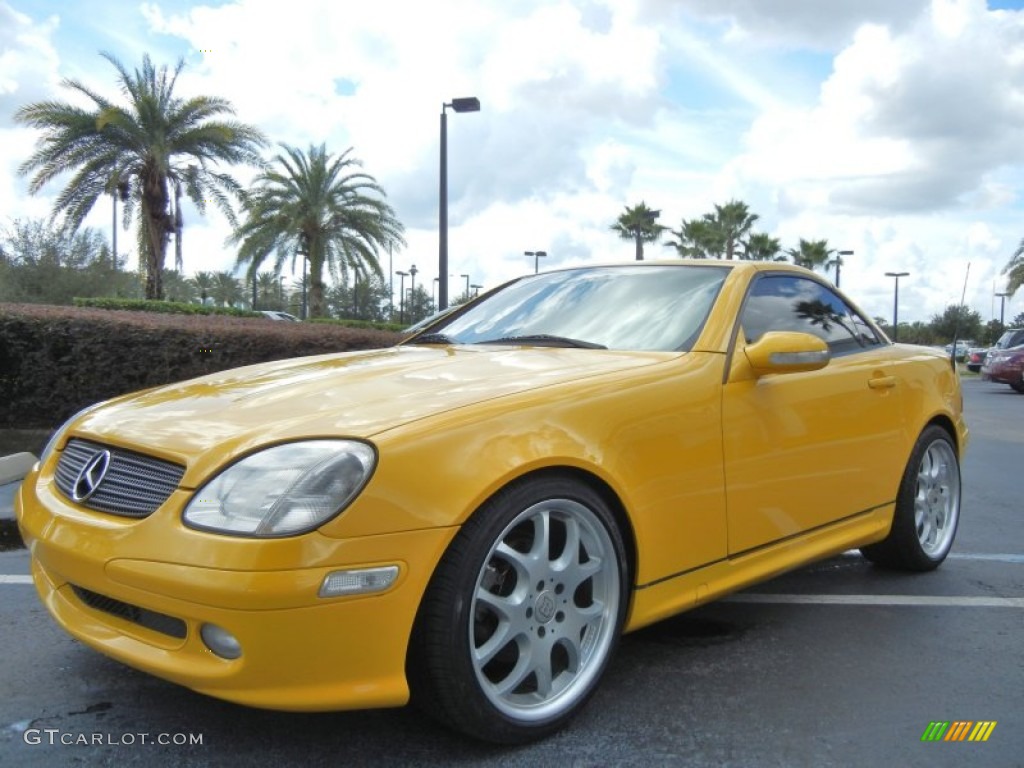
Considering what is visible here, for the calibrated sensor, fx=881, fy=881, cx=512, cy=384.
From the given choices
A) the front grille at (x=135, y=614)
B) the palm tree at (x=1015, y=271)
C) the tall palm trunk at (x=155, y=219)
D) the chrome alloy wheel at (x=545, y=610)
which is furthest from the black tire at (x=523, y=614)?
the palm tree at (x=1015, y=271)

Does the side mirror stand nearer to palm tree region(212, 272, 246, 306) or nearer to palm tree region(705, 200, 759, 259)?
palm tree region(705, 200, 759, 259)

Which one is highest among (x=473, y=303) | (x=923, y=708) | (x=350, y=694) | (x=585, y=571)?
(x=473, y=303)

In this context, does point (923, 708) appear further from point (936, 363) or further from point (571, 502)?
point (936, 363)

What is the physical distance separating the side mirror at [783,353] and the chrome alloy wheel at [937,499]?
136 cm

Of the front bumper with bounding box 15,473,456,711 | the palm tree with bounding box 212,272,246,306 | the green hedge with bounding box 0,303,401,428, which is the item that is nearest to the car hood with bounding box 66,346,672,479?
the front bumper with bounding box 15,473,456,711

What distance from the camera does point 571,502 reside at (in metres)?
2.46

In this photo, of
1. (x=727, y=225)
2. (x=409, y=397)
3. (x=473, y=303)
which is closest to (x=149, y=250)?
(x=473, y=303)

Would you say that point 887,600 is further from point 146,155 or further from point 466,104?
point 146,155

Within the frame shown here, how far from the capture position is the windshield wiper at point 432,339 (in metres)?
3.74

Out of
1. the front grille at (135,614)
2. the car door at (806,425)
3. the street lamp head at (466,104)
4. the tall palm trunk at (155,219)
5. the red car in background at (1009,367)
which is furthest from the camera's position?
the tall palm trunk at (155,219)

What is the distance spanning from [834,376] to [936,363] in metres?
1.17

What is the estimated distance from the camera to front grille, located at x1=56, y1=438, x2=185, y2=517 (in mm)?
2235

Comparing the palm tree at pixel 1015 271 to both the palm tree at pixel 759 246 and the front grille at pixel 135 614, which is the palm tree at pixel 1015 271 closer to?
the palm tree at pixel 759 246

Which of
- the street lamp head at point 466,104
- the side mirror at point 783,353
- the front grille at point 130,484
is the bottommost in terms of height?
the front grille at point 130,484
